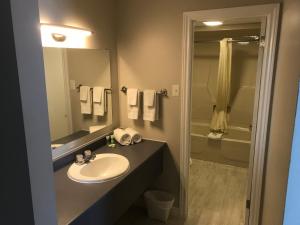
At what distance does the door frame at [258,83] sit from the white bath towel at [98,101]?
801mm

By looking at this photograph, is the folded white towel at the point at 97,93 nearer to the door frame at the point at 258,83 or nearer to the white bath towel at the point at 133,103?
the white bath towel at the point at 133,103

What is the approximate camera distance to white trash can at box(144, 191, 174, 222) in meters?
2.51

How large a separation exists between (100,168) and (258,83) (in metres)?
1.54

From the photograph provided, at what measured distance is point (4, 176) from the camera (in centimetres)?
68

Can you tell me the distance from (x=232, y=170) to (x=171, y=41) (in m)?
2.33

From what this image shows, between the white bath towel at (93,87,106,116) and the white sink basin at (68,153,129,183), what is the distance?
0.46 meters

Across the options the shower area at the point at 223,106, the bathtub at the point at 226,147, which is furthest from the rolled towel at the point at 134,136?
the bathtub at the point at 226,147

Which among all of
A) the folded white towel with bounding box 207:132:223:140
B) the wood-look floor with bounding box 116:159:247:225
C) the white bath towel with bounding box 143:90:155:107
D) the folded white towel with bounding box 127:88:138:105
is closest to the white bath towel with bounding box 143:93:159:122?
the white bath towel with bounding box 143:90:155:107

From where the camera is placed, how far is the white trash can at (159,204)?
98.9 inches

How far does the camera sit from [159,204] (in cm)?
251

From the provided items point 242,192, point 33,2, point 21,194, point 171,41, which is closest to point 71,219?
point 21,194

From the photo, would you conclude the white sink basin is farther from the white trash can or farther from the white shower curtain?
the white shower curtain

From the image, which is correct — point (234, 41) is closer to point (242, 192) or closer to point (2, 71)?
point (242, 192)

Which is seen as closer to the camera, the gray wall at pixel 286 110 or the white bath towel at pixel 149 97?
the gray wall at pixel 286 110
